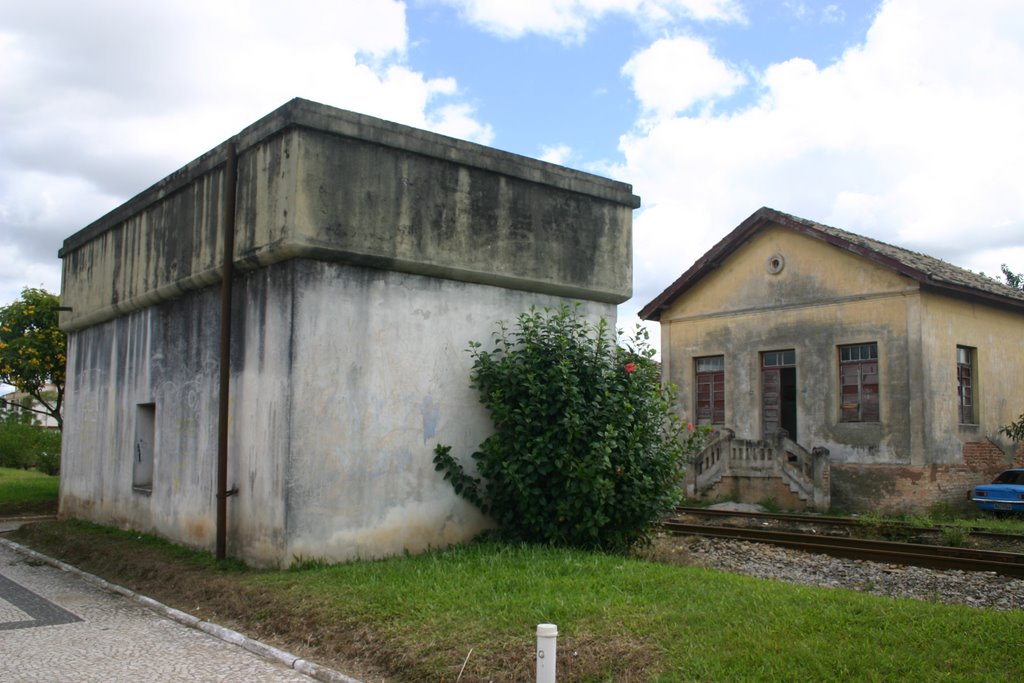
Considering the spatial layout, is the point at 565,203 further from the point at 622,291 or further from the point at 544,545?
the point at 544,545

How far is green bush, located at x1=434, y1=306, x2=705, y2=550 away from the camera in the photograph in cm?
970

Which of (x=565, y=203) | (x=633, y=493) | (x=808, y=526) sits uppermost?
(x=565, y=203)

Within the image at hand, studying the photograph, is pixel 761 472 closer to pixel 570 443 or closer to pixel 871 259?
pixel 871 259

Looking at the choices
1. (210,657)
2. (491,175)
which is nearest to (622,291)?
(491,175)

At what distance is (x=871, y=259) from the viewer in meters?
20.5

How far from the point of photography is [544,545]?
9797mm

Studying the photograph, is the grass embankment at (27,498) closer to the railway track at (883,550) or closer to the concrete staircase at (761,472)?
the railway track at (883,550)

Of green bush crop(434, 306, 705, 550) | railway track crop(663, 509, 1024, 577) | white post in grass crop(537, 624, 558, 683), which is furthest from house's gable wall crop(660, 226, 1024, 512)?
white post in grass crop(537, 624, 558, 683)

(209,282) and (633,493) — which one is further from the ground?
(209,282)

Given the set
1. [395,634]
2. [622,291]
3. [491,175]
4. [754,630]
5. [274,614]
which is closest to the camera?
[754,630]

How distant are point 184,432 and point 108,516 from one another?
316cm

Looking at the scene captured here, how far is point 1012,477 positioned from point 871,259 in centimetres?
546

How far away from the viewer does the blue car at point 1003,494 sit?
18062 millimetres

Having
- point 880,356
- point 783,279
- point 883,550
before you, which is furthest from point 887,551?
point 783,279
